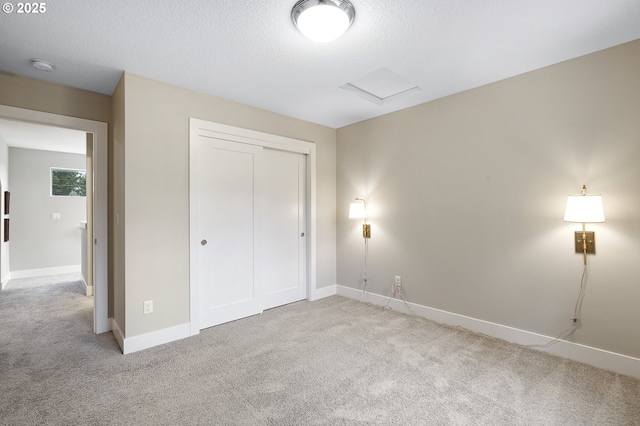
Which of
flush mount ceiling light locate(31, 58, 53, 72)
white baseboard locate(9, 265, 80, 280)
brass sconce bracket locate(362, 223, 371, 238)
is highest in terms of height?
flush mount ceiling light locate(31, 58, 53, 72)

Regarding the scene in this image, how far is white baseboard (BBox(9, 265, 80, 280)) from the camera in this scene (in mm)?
5628

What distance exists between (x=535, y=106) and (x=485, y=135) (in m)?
0.45

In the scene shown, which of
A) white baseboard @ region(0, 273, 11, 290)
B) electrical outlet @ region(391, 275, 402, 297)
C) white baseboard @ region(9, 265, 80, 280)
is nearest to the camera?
electrical outlet @ region(391, 275, 402, 297)

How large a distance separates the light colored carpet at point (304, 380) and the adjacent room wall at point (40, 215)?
3499mm

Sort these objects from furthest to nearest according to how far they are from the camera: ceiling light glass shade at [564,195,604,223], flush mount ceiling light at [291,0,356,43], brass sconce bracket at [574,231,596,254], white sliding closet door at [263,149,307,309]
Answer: white sliding closet door at [263,149,307,309] < brass sconce bracket at [574,231,596,254] < ceiling light glass shade at [564,195,604,223] < flush mount ceiling light at [291,0,356,43]

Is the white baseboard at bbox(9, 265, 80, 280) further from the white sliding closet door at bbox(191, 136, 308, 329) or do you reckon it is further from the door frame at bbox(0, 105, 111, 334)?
the white sliding closet door at bbox(191, 136, 308, 329)

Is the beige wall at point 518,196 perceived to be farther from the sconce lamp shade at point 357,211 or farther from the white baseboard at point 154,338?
the white baseboard at point 154,338

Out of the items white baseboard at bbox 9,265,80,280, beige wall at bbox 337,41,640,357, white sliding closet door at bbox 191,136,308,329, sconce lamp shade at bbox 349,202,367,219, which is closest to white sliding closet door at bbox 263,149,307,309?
white sliding closet door at bbox 191,136,308,329

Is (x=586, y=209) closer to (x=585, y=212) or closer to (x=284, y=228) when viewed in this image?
(x=585, y=212)

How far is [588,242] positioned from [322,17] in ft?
8.64

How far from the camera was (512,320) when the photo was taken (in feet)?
9.05

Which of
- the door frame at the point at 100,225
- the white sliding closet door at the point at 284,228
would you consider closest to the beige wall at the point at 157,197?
the door frame at the point at 100,225

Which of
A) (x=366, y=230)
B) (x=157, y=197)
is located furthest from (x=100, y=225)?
(x=366, y=230)

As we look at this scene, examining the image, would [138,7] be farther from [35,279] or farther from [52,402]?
[35,279]
